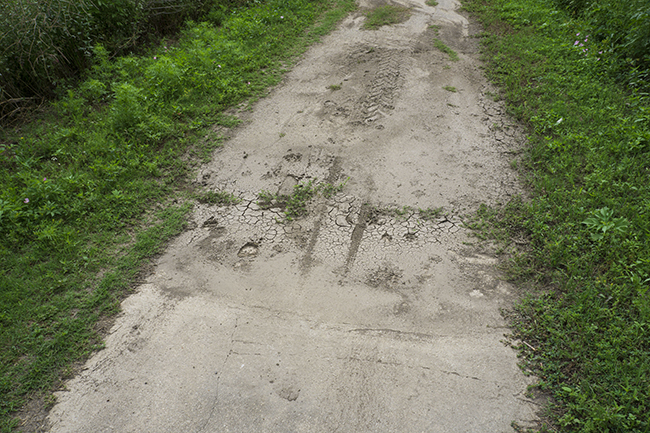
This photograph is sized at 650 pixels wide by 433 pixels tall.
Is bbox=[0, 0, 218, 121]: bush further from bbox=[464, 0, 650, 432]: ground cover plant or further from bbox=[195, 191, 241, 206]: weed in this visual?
bbox=[464, 0, 650, 432]: ground cover plant

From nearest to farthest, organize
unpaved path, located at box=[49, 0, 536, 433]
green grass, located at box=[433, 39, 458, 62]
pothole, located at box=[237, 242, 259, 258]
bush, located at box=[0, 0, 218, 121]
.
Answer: unpaved path, located at box=[49, 0, 536, 433] → pothole, located at box=[237, 242, 259, 258] → bush, located at box=[0, 0, 218, 121] → green grass, located at box=[433, 39, 458, 62]

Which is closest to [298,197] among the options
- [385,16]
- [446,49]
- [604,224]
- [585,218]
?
[585,218]

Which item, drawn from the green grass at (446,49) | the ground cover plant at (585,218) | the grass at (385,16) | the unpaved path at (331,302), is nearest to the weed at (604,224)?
the ground cover plant at (585,218)

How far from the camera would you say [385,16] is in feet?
27.6

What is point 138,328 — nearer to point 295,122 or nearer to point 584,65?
point 295,122

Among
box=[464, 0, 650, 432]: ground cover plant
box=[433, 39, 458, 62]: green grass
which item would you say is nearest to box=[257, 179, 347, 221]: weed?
box=[464, 0, 650, 432]: ground cover plant

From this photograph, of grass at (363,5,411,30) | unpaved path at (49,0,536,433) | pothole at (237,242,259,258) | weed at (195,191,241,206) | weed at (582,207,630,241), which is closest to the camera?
unpaved path at (49,0,536,433)

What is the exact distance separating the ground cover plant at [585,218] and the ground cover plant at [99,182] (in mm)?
3261

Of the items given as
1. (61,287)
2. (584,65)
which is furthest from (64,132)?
(584,65)

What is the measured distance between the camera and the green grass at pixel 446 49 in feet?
22.5

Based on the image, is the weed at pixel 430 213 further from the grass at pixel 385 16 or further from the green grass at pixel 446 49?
the grass at pixel 385 16

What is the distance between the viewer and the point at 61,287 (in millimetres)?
3496

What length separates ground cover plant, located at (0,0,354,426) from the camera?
319 cm

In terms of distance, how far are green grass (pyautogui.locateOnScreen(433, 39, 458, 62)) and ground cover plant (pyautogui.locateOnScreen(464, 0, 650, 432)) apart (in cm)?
77
